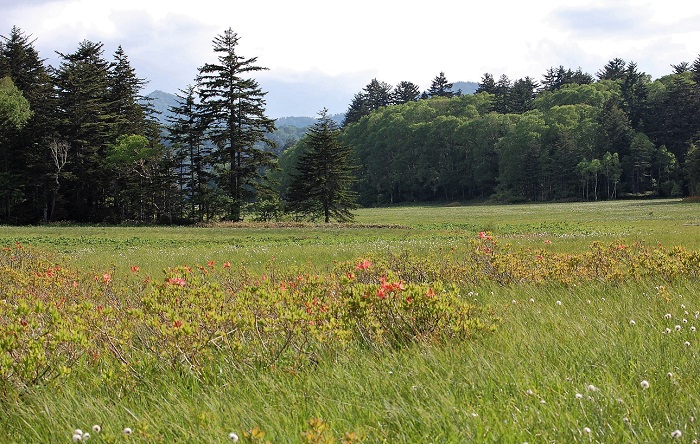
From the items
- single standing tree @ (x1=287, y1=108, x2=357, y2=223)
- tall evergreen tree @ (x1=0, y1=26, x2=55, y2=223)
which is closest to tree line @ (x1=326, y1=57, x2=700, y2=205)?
single standing tree @ (x1=287, y1=108, x2=357, y2=223)

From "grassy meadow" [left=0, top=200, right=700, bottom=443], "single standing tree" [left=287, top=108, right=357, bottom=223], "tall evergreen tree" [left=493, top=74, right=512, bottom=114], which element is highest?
"tall evergreen tree" [left=493, top=74, right=512, bottom=114]

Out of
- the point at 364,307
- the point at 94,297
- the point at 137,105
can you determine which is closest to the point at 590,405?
the point at 364,307

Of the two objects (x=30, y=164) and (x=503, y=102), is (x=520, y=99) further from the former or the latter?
(x=30, y=164)

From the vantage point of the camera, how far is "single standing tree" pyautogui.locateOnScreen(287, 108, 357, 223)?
46.8 m

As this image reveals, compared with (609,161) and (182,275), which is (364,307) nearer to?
(182,275)

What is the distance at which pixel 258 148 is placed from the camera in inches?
2044

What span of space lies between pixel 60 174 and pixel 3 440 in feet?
166

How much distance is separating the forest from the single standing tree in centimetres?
89

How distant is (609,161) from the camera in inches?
3177

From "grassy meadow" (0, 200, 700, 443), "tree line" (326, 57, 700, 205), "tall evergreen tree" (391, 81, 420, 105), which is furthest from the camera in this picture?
"tall evergreen tree" (391, 81, 420, 105)

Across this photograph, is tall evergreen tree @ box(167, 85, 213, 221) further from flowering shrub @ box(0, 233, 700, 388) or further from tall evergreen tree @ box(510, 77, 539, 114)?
tall evergreen tree @ box(510, 77, 539, 114)

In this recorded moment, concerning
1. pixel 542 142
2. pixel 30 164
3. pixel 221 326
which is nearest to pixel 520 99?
pixel 542 142

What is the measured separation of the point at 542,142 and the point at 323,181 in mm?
58186

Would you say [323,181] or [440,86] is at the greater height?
[440,86]
